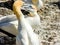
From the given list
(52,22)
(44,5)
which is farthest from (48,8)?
(52,22)

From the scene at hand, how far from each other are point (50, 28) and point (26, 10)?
0.58 metres

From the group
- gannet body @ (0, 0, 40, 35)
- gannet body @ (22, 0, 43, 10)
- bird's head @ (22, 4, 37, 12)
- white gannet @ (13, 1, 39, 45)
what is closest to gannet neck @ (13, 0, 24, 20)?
white gannet @ (13, 1, 39, 45)

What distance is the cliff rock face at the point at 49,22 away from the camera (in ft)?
14.7

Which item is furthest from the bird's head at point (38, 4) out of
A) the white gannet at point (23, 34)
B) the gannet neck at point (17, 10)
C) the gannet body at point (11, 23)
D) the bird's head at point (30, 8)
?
the white gannet at point (23, 34)

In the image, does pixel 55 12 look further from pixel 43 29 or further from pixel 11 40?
pixel 11 40

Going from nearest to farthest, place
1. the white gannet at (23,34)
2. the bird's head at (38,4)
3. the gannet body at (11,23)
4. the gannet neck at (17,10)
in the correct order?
1. the white gannet at (23,34)
2. the gannet neck at (17,10)
3. the gannet body at (11,23)
4. the bird's head at (38,4)

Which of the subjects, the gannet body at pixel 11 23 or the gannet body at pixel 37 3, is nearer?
the gannet body at pixel 11 23

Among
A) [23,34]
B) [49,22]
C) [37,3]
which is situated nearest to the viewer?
[23,34]

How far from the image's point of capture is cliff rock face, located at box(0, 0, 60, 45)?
4.47 m

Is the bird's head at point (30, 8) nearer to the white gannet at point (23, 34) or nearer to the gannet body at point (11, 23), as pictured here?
the gannet body at point (11, 23)

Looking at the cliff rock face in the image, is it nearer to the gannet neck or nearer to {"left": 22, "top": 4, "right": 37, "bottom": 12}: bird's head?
{"left": 22, "top": 4, "right": 37, "bottom": 12}: bird's head

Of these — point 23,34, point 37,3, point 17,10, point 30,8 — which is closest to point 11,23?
point 17,10

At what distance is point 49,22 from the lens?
518cm

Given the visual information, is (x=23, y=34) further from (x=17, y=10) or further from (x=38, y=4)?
(x=38, y=4)
